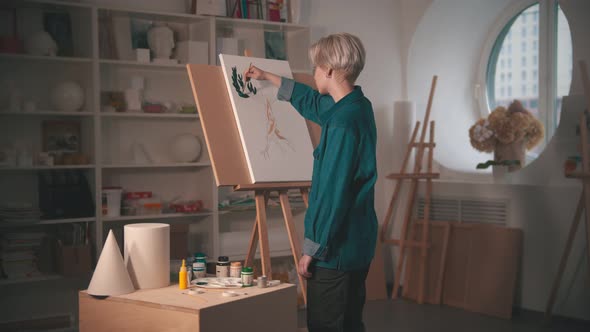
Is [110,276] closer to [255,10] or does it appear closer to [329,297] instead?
[329,297]

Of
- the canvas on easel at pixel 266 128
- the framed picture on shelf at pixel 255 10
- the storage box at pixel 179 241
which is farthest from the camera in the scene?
the framed picture on shelf at pixel 255 10

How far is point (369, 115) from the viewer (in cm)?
223

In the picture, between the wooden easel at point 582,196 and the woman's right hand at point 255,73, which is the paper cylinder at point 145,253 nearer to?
the woman's right hand at point 255,73

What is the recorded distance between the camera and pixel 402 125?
5168 mm

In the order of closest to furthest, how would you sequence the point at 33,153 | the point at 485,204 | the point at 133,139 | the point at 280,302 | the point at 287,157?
the point at 280,302, the point at 287,157, the point at 33,153, the point at 133,139, the point at 485,204

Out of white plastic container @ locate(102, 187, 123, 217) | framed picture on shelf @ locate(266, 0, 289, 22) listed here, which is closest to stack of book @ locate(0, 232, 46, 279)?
white plastic container @ locate(102, 187, 123, 217)

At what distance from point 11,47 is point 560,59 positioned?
3730 mm

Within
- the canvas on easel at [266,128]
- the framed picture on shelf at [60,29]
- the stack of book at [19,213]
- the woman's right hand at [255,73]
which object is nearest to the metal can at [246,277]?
the canvas on easel at [266,128]

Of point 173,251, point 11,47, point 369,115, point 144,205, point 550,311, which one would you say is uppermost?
point 11,47

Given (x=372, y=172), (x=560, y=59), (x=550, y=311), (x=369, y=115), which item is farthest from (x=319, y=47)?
(x=560, y=59)

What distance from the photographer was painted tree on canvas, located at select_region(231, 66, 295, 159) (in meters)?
3.13

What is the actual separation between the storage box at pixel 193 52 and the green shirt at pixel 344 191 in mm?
2200

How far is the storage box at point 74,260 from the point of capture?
3.83 metres

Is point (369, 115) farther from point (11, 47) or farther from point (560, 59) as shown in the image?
point (560, 59)
